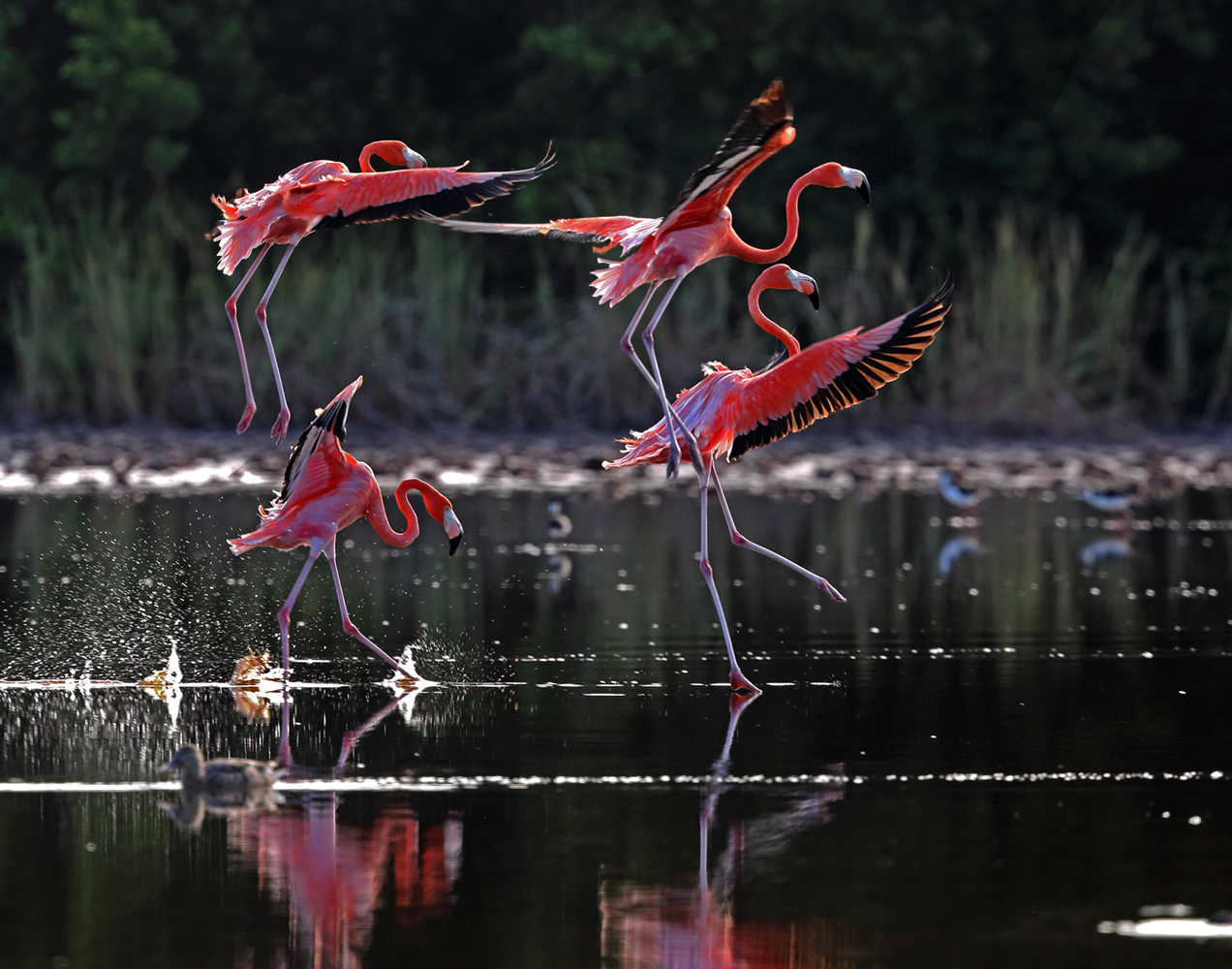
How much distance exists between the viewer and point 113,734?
18.6ft

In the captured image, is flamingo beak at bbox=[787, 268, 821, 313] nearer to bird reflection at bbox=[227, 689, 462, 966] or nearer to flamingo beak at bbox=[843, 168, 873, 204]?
flamingo beak at bbox=[843, 168, 873, 204]

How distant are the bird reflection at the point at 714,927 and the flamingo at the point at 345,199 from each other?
2.90 meters

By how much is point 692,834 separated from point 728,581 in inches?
196

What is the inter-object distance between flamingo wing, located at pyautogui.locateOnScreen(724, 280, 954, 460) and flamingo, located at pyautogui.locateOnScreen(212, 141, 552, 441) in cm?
104

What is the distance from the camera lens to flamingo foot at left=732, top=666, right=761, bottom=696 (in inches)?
249

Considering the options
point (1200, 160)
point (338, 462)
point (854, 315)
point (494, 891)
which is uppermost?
point (1200, 160)

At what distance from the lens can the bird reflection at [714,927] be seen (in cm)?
362

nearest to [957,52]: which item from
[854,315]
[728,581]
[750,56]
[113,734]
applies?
[750,56]

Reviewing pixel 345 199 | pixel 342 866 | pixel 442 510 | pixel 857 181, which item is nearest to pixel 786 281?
pixel 857 181

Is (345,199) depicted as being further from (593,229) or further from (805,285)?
(805,285)

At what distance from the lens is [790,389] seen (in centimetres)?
684

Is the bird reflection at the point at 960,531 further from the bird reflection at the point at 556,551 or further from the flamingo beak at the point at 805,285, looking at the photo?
the flamingo beak at the point at 805,285

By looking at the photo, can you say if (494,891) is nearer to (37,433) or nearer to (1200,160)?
(37,433)

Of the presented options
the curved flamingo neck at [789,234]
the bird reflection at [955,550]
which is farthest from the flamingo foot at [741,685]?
the bird reflection at [955,550]
